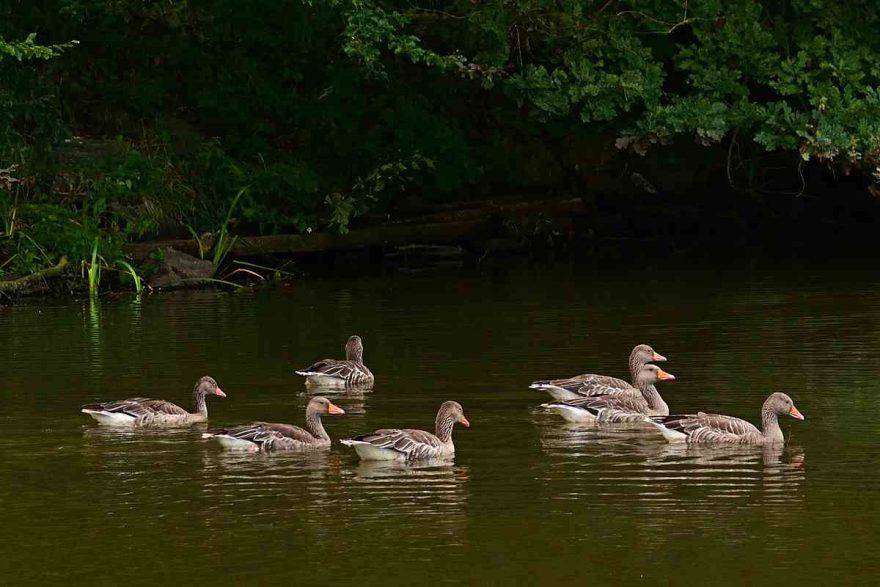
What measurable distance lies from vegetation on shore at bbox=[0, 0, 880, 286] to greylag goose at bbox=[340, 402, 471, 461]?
46.2 ft

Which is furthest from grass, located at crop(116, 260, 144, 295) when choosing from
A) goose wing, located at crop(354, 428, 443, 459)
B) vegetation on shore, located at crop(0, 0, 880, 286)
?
goose wing, located at crop(354, 428, 443, 459)

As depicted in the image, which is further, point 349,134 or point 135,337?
point 349,134

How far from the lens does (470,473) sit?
14711 millimetres

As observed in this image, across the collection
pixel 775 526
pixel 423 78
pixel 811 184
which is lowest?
pixel 775 526

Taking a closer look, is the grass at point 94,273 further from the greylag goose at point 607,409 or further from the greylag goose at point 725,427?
the greylag goose at point 725,427

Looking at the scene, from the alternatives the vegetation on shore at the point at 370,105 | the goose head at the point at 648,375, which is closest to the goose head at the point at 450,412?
the goose head at the point at 648,375

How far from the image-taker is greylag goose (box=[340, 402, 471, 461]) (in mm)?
15070

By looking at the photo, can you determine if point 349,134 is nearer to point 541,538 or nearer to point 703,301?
point 703,301

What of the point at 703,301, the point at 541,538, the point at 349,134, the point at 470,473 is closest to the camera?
the point at 541,538

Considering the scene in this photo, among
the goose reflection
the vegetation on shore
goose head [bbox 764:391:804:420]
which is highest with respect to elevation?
the vegetation on shore

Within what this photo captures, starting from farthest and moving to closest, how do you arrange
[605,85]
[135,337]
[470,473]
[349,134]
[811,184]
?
[811,184], [349,134], [605,85], [135,337], [470,473]

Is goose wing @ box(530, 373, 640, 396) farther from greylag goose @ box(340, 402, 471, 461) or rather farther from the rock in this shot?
the rock

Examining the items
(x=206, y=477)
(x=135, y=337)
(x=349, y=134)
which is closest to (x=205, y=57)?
(x=349, y=134)

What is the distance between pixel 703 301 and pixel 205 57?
1446 centimetres
